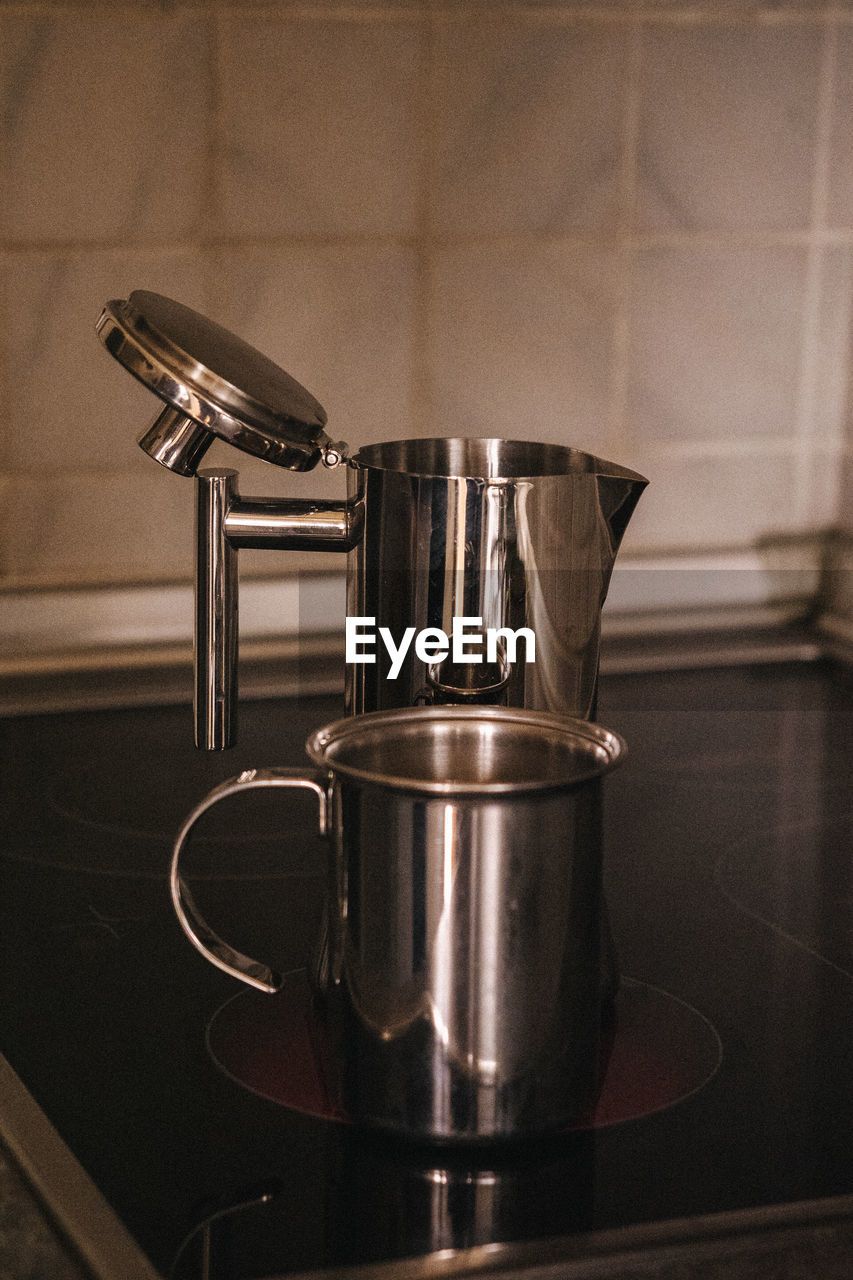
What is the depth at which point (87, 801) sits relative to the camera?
31.4 inches

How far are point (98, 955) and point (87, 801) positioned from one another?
0.20m

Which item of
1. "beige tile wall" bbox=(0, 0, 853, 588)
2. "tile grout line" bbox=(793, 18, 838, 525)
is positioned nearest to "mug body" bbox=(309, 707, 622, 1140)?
"beige tile wall" bbox=(0, 0, 853, 588)

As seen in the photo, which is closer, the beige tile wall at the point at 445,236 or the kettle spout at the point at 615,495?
the kettle spout at the point at 615,495

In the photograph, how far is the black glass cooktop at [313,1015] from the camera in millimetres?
426

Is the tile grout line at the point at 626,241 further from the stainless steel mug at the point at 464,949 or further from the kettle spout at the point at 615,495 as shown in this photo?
the stainless steel mug at the point at 464,949

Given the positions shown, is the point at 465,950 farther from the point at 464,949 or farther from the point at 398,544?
the point at 398,544

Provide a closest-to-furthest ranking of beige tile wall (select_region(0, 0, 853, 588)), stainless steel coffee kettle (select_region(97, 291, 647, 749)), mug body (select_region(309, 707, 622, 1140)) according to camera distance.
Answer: mug body (select_region(309, 707, 622, 1140))
stainless steel coffee kettle (select_region(97, 291, 647, 749))
beige tile wall (select_region(0, 0, 853, 588))

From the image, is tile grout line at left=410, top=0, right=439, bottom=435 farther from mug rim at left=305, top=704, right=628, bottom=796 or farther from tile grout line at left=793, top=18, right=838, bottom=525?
mug rim at left=305, top=704, right=628, bottom=796

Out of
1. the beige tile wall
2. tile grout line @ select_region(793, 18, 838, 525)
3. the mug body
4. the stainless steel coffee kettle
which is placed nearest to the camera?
the mug body

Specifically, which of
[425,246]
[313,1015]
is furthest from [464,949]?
[425,246]

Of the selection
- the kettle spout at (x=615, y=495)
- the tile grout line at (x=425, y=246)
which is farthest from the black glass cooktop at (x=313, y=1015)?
the tile grout line at (x=425, y=246)

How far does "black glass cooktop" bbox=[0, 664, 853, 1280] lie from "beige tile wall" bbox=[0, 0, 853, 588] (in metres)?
0.23

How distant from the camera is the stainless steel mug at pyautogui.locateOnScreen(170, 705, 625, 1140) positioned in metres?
0.43

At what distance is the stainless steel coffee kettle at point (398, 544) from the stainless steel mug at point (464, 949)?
0.37 feet
